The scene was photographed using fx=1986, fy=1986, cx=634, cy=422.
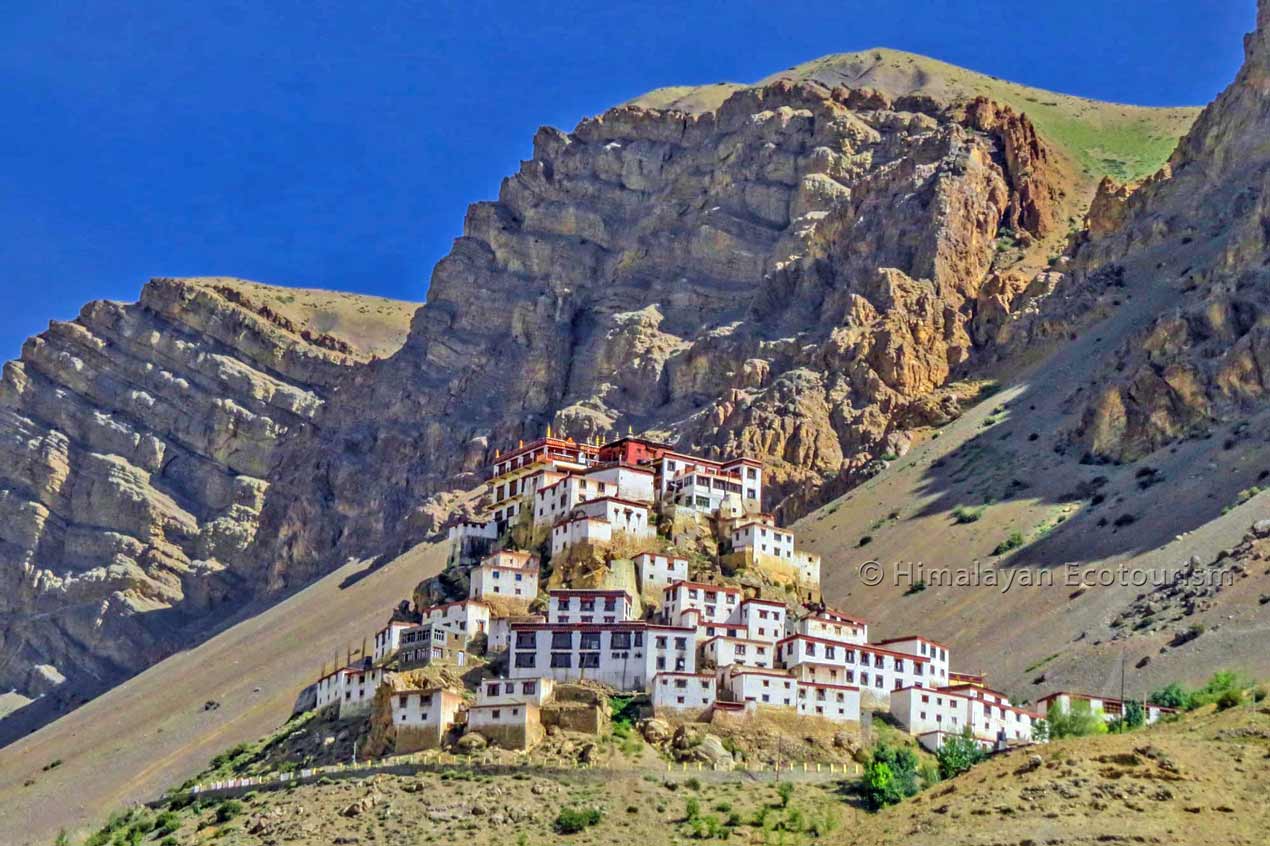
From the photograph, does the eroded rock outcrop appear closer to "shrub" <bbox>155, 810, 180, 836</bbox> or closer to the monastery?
the monastery

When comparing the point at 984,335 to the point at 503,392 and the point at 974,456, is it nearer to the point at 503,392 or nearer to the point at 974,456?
the point at 974,456

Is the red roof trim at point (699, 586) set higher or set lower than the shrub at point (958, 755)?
higher

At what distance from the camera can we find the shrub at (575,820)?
73562 mm

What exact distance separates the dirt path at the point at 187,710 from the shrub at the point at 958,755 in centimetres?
4764

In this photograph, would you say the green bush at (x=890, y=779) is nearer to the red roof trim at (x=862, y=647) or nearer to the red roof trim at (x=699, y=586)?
the red roof trim at (x=862, y=647)

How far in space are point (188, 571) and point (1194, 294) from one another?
101 meters

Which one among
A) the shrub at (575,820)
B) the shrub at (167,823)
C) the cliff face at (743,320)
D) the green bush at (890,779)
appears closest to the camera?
the green bush at (890,779)

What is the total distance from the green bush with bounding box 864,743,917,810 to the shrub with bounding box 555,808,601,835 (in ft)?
33.6

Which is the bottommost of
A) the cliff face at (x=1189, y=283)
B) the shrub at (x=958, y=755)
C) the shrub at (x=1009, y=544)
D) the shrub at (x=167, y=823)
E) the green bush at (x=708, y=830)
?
the green bush at (x=708, y=830)

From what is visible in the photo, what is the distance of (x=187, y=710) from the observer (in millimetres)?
134875

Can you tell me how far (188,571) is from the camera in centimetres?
19088

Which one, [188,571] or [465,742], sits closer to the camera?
[465,742]

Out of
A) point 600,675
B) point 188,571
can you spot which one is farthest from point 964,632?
point 188,571

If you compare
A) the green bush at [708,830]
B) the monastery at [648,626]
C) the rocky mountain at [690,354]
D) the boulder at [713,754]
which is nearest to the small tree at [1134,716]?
the monastery at [648,626]
